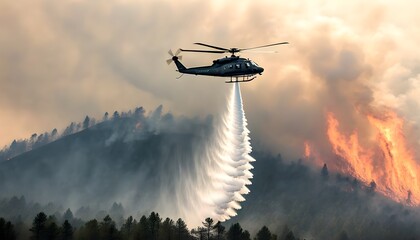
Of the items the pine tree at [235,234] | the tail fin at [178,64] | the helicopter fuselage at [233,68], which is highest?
the tail fin at [178,64]

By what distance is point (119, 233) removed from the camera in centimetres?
17588

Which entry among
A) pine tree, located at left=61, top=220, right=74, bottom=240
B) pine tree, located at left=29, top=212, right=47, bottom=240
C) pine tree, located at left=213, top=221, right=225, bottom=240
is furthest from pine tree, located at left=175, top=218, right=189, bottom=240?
pine tree, located at left=29, top=212, right=47, bottom=240

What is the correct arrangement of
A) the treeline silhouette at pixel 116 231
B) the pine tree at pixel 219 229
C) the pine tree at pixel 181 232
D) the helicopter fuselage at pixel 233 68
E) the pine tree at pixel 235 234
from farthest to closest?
the pine tree at pixel 181 232, the pine tree at pixel 235 234, the pine tree at pixel 219 229, the treeline silhouette at pixel 116 231, the helicopter fuselage at pixel 233 68

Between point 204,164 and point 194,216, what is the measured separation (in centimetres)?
3437

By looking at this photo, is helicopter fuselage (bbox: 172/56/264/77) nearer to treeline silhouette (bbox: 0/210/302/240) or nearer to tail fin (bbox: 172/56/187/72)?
tail fin (bbox: 172/56/187/72)

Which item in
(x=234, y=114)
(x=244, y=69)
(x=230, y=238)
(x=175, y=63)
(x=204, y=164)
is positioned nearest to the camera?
(x=244, y=69)

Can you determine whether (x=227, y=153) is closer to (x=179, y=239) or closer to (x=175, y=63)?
(x=175, y=63)

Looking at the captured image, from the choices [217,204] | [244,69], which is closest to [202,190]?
[217,204]

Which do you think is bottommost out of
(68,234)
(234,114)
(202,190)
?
(68,234)

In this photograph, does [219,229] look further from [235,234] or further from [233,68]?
[233,68]

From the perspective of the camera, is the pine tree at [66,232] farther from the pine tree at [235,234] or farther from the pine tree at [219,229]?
the pine tree at [235,234]

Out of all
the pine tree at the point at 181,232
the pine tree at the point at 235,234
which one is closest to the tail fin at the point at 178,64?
the pine tree at the point at 181,232

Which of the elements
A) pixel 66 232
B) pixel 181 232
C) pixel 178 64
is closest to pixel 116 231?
pixel 66 232

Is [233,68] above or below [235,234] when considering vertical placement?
above
